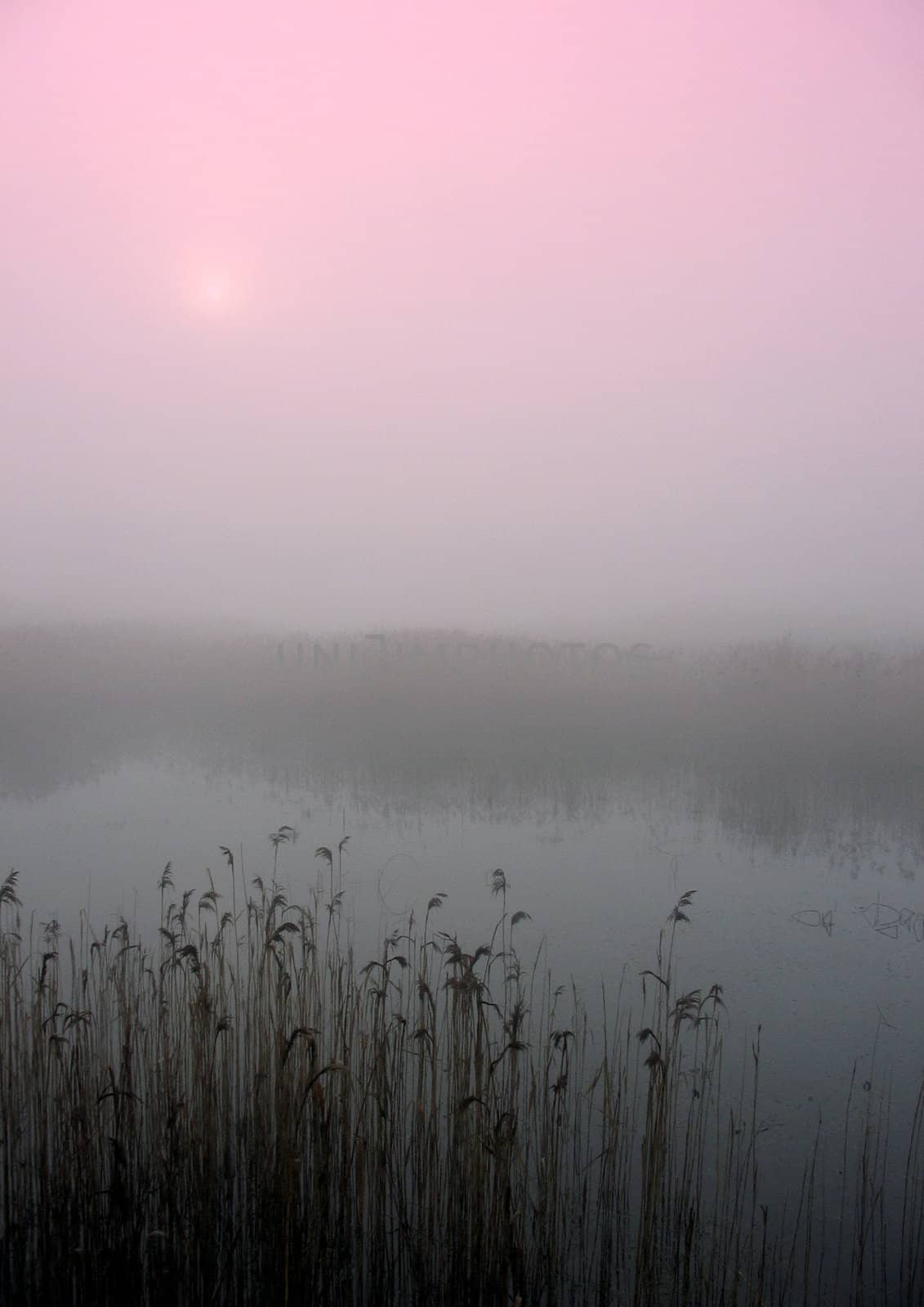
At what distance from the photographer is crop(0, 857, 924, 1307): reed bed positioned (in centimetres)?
162

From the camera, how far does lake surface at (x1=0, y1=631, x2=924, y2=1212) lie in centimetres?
248

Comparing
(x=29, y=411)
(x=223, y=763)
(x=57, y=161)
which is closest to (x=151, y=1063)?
(x=223, y=763)

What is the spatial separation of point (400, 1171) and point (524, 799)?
111 cm

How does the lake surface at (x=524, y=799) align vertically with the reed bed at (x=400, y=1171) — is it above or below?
above

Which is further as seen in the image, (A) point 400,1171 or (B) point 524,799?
(B) point 524,799

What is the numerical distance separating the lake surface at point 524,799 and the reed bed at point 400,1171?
329 mm

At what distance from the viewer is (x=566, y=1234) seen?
181cm

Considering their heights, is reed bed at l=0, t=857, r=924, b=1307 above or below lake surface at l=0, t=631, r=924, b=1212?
below

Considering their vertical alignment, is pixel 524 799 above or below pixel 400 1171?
above

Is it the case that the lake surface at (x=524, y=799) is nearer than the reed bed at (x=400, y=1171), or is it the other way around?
the reed bed at (x=400, y=1171)

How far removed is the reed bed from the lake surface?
0.33 metres

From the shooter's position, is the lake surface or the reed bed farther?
the lake surface

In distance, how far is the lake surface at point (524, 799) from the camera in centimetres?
248

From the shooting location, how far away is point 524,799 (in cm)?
268
